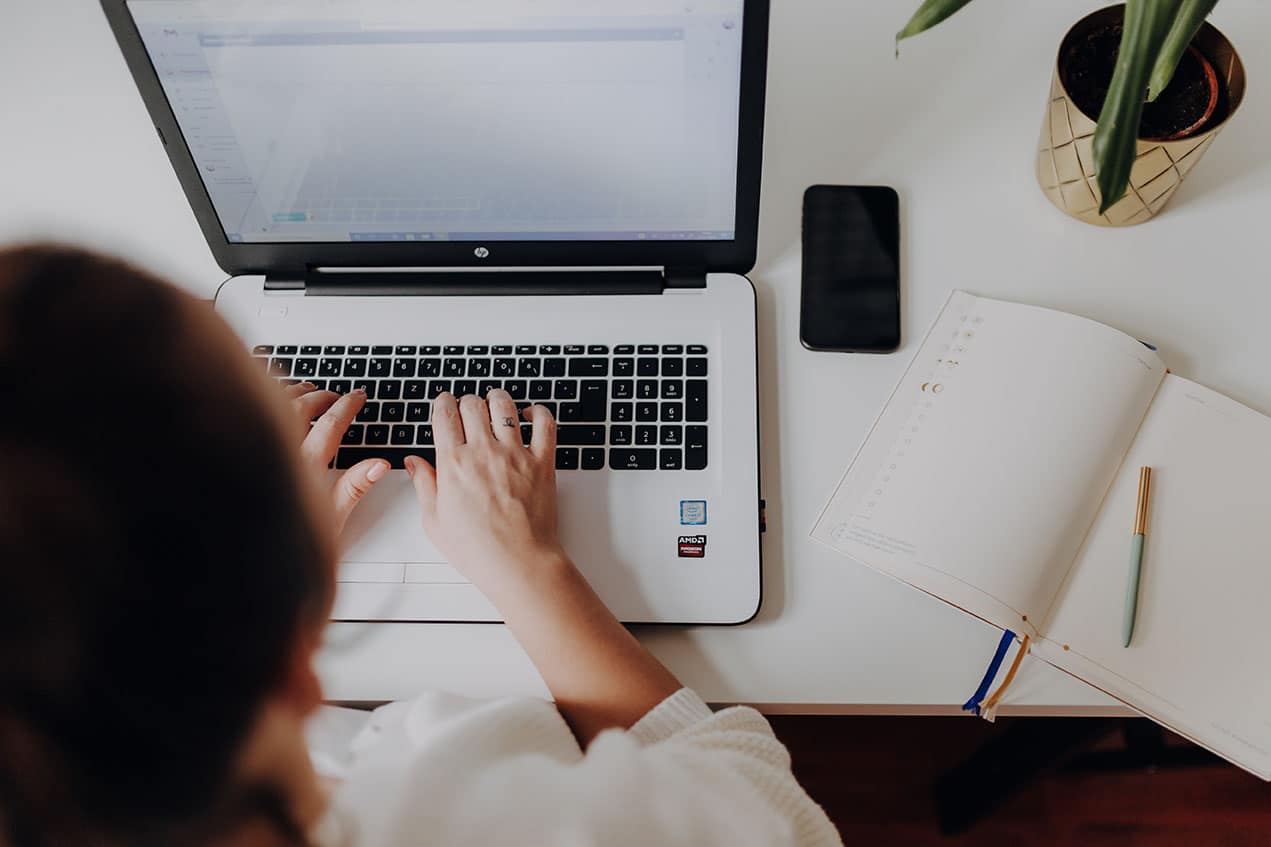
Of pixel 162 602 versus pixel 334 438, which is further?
pixel 334 438

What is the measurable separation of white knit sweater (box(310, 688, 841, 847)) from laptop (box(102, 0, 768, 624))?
9cm

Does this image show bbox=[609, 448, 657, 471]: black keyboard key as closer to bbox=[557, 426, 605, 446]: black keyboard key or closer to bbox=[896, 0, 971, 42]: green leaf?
bbox=[557, 426, 605, 446]: black keyboard key

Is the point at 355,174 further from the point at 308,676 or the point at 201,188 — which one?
the point at 308,676

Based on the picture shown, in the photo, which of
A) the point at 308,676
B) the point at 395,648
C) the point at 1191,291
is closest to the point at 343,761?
the point at 395,648

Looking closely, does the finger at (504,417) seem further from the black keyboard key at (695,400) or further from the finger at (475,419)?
the black keyboard key at (695,400)

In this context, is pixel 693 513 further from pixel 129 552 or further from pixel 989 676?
pixel 129 552

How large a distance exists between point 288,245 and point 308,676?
1.40ft

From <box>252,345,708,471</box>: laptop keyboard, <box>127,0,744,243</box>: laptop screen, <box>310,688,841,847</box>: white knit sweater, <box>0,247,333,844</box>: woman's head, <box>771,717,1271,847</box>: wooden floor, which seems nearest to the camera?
<box>0,247,333,844</box>: woman's head

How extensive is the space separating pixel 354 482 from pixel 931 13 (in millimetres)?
501

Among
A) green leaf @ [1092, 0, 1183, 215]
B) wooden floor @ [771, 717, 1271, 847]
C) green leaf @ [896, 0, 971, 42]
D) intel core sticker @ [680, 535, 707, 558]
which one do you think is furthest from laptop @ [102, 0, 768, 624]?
wooden floor @ [771, 717, 1271, 847]

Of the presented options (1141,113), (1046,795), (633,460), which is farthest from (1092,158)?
(1046,795)

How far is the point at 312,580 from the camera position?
327 millimetres

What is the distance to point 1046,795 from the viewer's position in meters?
1.08

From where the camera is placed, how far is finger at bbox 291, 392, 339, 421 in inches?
24.5
